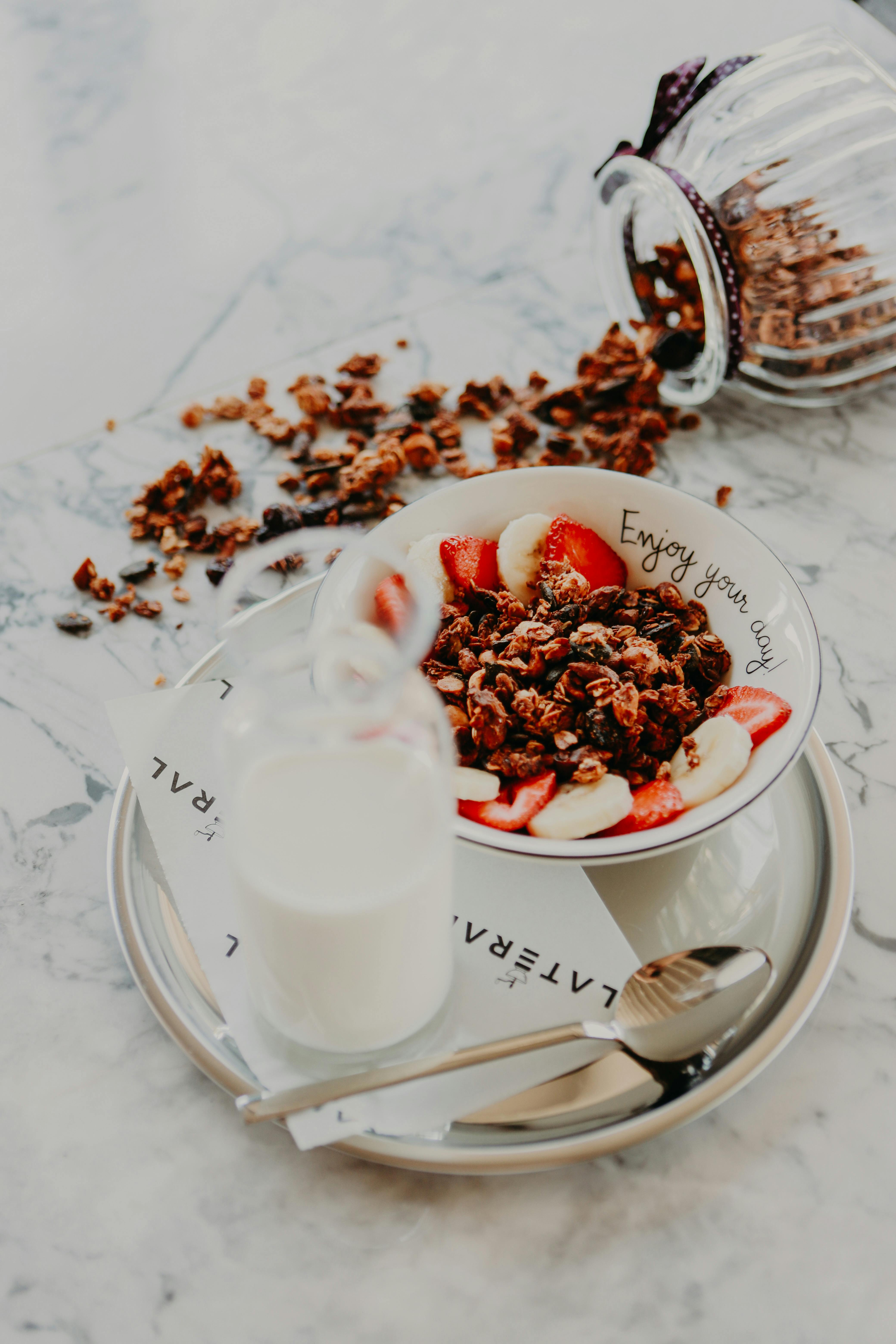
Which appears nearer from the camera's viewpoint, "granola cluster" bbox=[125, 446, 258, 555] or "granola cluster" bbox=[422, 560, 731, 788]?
"granola cluster" bbox=[422, 560, 731, 788]

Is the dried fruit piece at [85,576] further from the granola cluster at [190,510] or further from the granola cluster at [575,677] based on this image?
the granola cluster at [575,677]

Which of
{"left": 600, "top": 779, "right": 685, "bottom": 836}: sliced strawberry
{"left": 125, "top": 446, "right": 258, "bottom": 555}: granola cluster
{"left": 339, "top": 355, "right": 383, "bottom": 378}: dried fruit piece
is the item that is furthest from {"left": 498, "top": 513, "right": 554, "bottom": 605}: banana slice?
{"left": 339, "top": 355, "right": 383, "bottom": 378}: dried fruit piece

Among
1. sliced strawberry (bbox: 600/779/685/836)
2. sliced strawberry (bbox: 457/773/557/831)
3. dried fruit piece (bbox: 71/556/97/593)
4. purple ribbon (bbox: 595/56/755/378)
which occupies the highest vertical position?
purple ribbon (bbox: 595/56/755/378)

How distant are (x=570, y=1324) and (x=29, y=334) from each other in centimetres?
124

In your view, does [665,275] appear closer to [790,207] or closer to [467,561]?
[790,207]

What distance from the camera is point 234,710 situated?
0.60m

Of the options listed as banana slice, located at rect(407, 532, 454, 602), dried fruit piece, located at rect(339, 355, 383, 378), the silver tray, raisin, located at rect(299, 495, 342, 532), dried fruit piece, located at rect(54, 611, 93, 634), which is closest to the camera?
the silver tray

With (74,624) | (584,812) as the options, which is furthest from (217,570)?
(584,812)

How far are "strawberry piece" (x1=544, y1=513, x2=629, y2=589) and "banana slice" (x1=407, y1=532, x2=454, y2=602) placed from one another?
9cm

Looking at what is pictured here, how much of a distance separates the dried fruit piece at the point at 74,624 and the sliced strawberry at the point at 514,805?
1.58 feet

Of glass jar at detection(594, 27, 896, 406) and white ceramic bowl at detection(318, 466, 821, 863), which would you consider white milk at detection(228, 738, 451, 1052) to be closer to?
white ceramic bowl at detection(318, 466, 821, 863)

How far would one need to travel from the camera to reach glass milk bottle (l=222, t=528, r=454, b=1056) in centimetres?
57

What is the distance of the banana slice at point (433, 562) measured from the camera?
0.90 metres

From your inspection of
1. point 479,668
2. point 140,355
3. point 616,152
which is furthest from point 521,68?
point 479,668
